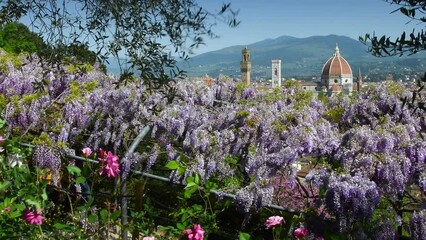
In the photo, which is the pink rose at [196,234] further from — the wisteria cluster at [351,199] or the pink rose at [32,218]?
the wisteria cluster at [351,199]

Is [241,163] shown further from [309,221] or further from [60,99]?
[60,99]

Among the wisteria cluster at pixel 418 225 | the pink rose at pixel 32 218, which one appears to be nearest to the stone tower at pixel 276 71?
the wisteria cluster at pixel 418 225

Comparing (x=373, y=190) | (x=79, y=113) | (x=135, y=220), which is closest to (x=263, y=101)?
(x=79, y=113)

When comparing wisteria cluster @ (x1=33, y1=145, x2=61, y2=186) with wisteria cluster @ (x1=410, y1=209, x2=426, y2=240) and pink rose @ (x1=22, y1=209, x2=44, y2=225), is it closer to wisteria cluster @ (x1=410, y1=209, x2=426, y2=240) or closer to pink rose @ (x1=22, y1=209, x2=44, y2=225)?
pink rose @ (x1=22, y1=209, x2=44, y2=225)

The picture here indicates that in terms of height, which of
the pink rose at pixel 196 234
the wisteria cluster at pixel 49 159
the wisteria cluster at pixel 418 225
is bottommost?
the wisteria cluster at pixel 418 225

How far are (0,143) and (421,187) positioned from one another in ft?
9.24

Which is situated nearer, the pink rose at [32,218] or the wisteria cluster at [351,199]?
the pink rose at [32,218]

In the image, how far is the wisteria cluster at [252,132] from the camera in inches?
146

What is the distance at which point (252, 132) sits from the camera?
16.0ft

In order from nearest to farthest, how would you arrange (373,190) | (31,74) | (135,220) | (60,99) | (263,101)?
(135,220) < (373,190) < (263,101) < (60,99) < (31,74)

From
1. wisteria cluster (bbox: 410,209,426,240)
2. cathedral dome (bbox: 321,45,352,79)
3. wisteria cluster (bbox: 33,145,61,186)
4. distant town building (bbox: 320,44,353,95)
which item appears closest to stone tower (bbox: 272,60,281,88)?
distant town building (bbox: 320,44,353,95)

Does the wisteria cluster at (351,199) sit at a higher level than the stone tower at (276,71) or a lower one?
higher

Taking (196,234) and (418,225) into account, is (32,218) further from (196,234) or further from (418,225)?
(418,225)

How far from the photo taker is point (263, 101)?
581 centimetres
